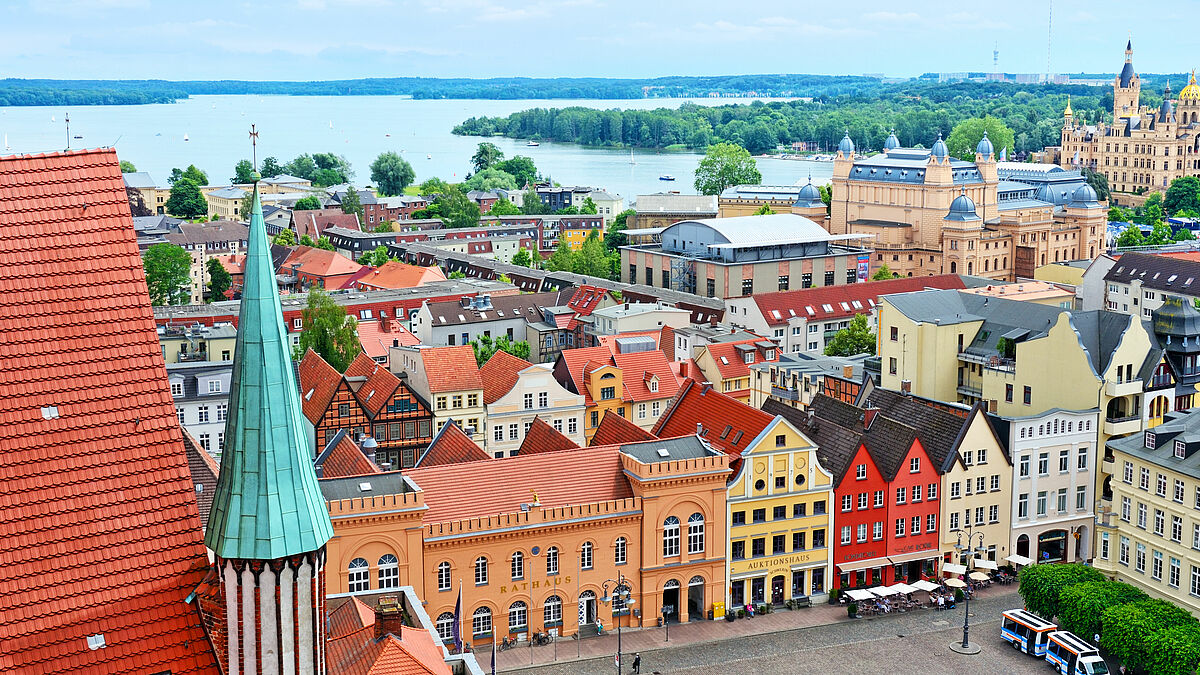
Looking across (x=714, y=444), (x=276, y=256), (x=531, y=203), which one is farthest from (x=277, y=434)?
(x=531, y=203)

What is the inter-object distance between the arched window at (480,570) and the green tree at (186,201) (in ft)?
515

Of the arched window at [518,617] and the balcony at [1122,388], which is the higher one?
the balcony at [1122,388]

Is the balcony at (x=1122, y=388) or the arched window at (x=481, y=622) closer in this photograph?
the arched window at (x=481, y=622)

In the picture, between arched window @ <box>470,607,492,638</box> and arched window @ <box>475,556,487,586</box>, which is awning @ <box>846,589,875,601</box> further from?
arched window @ <box>475,556,487,586</box>

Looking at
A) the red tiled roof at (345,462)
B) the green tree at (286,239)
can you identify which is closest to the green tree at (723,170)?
the green tree at (286,239)

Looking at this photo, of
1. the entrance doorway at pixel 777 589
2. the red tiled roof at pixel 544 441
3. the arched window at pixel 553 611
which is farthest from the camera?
the red tiled roof at pixel 544 441

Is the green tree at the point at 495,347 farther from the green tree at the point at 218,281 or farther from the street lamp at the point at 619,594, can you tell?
the green tree at the point at 218,281


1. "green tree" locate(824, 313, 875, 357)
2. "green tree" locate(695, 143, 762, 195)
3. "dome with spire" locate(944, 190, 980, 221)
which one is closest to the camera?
"green tree" locate(824, 313, 875, 357)

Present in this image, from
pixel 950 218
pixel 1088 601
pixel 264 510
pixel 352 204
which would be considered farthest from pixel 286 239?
pixel 264 510

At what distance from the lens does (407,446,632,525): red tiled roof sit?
149 feet

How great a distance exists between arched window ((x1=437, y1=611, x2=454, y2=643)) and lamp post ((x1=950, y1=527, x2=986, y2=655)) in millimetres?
16738

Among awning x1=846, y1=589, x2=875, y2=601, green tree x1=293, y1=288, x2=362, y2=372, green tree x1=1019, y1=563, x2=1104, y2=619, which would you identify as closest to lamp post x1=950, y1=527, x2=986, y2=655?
green tree x1=1019, y1=563, x2=1104, y2=619

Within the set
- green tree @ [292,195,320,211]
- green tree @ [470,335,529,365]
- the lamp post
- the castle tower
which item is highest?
the castle tower

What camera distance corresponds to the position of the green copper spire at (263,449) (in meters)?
17.6
